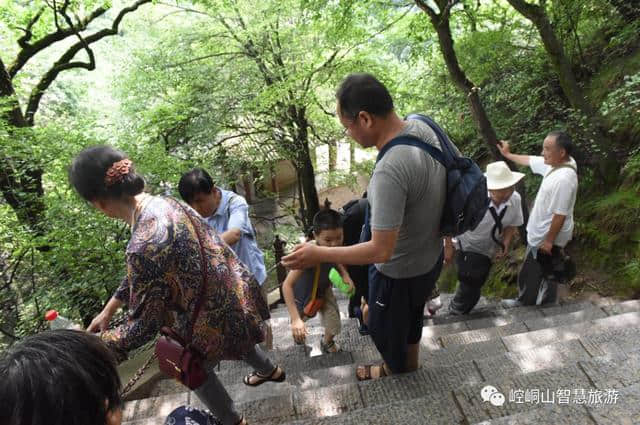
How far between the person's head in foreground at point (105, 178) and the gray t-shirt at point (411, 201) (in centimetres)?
126

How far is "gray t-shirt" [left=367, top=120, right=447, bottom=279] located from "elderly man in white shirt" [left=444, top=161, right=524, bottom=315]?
5.64 feet

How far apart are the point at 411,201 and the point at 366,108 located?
1.79 ft

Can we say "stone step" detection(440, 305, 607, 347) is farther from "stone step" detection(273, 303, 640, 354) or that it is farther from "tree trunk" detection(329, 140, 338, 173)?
"tree trunk" detection(329, 140, 338, 173)

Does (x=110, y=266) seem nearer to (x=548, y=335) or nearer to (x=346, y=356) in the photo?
(x=346, y=356)

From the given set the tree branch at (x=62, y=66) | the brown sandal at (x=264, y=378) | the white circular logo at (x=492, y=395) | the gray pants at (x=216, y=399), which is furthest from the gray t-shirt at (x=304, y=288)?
the tree branch at (x=62, y=66)

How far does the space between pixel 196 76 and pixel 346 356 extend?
8.35 m

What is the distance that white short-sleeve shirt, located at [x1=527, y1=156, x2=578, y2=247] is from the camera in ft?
11.5

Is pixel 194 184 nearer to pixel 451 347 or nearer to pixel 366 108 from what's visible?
pixel 366 108

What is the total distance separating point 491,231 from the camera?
12.4ft

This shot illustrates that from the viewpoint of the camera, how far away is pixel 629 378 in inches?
78.7

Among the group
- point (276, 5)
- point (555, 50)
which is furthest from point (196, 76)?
point (555, 50)

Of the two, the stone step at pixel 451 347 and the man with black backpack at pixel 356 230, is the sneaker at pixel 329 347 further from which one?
the man with black backpack at pixel 356 230

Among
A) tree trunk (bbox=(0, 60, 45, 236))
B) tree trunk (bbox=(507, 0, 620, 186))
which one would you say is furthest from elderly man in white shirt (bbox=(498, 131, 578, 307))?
tree trunk (bbox=(0, 60, 45, 236))

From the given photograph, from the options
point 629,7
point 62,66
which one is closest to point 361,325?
point 629,7
